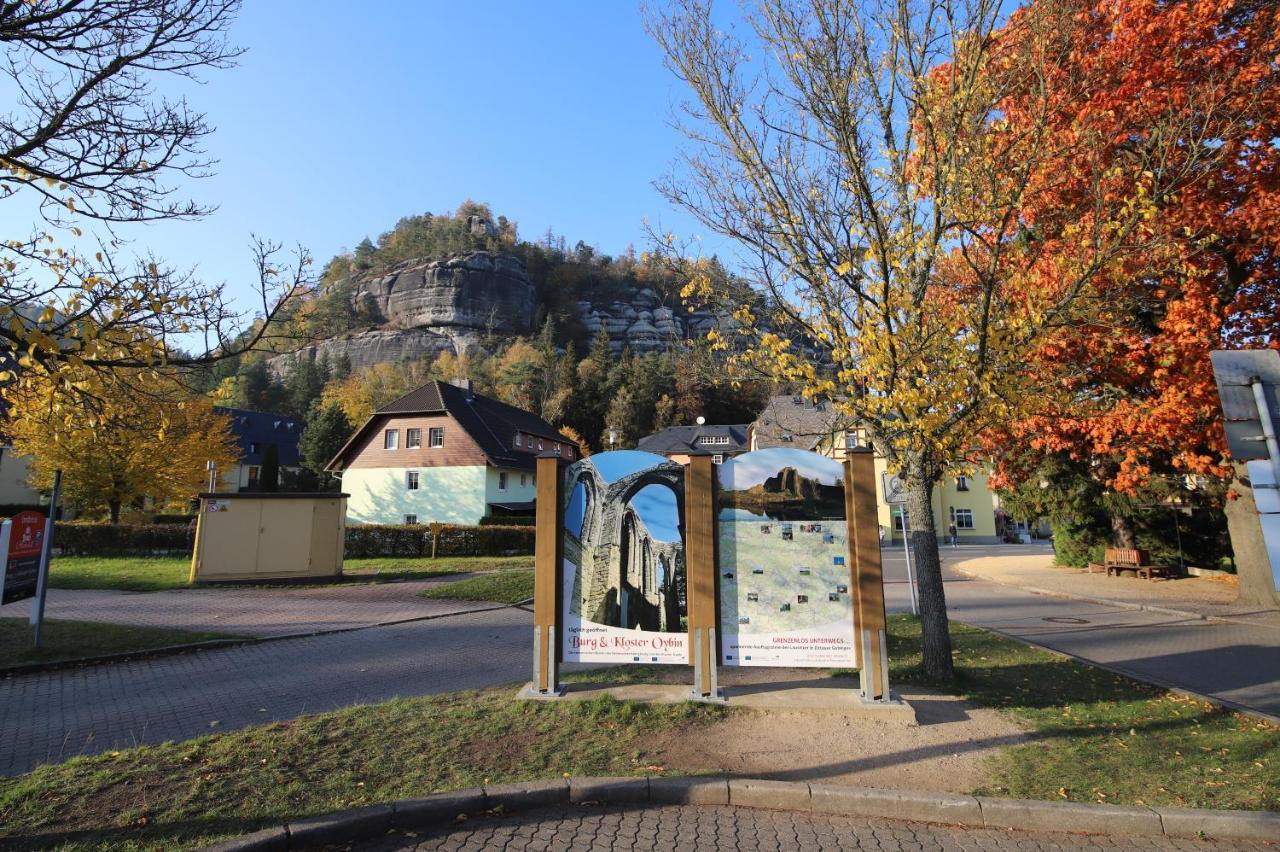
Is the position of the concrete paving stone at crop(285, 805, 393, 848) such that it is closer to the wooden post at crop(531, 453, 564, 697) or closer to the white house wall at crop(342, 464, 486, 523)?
the wooden post at crop(531, 453, 564, 697)

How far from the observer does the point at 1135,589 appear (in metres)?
17.2

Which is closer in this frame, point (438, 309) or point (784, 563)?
point (784, 563)

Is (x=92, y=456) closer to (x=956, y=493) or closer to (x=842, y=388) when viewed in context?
(x=842, y=388)

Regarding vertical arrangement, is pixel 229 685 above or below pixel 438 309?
below

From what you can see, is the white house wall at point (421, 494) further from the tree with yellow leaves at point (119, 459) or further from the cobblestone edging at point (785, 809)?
the cobblestone edging at point (785, 809)

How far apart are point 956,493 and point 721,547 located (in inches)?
1853

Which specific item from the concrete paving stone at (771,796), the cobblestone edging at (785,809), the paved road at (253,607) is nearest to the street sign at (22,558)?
the paved road at (253,607)

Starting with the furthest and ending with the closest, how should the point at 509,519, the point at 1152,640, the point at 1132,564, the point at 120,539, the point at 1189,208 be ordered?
the point at 509,519 → the point at 120,539 → the point at 1132,564 → the point at 1189,208 → the point at 1152,640

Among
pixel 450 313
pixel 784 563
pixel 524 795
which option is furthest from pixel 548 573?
pixel 450 313

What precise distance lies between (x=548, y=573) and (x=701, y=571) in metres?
1.63

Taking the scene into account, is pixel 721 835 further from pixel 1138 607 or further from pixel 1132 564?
pixel 1132 564

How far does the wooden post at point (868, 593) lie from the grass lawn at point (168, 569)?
51.3 ft

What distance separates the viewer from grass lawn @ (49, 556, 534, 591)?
55.8 feet

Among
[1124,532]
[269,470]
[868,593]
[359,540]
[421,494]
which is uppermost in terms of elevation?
[269,470]
